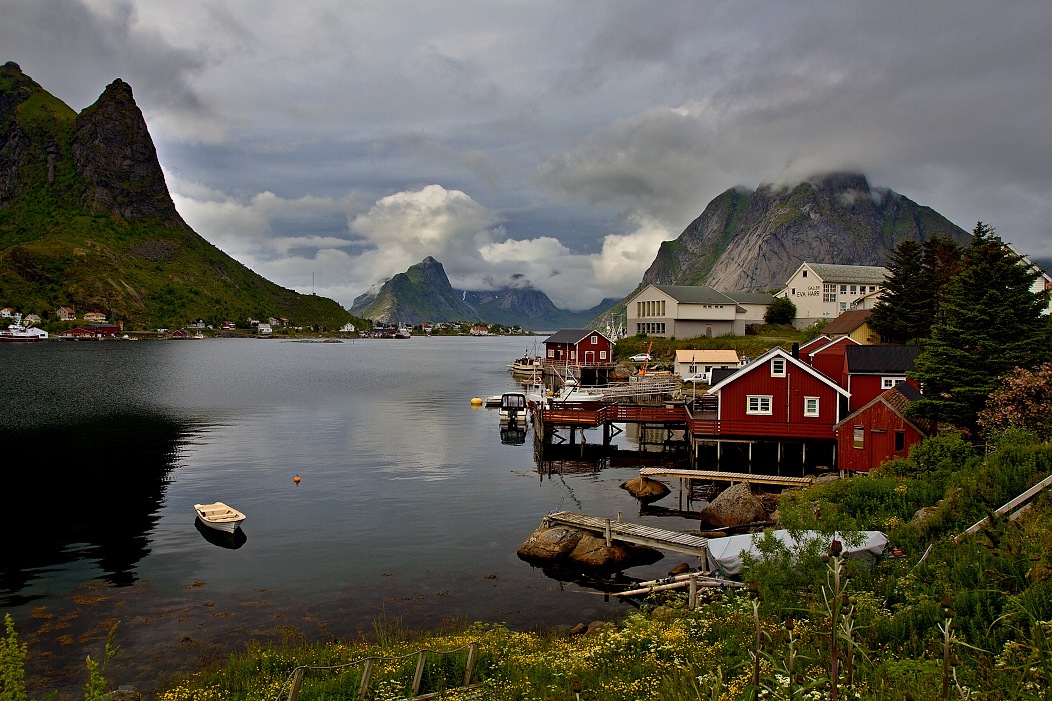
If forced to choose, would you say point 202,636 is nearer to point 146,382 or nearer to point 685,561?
point 685,561

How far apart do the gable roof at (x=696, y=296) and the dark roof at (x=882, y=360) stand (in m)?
58.6

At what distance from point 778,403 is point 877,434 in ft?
28.6

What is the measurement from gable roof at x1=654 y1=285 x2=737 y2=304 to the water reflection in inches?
3007

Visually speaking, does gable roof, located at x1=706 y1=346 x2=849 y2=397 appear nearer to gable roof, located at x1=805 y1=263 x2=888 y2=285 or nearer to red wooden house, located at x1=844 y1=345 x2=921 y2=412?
red wooden house, located at x1=844 y1=345 x2=921 y2=412

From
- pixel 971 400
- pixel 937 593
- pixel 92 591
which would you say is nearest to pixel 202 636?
pixel 92 591

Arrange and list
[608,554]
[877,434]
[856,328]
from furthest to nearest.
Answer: [856,328] → [877,434] → [608,554]

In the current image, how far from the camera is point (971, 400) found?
33938 millimetres

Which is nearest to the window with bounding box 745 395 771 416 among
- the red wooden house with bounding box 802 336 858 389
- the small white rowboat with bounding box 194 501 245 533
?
the red wooden house with bounding box 802 336 858 389

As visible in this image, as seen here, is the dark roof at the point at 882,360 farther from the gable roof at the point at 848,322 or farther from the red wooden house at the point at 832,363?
the gable roof at the point at 848,322

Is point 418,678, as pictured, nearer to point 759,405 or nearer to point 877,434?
point 877,434

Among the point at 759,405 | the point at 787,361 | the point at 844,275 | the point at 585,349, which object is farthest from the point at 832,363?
the point at 844,275

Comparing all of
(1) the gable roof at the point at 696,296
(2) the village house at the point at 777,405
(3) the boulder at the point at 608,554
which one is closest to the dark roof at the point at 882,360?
(2) the village house at the point at 777,405

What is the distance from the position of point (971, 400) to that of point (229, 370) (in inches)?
4843

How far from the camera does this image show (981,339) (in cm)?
3438
